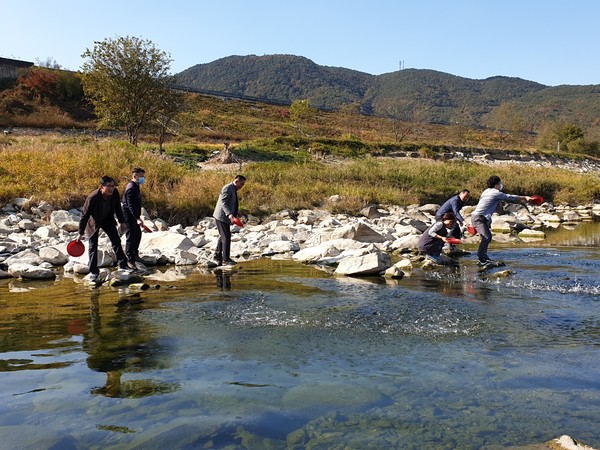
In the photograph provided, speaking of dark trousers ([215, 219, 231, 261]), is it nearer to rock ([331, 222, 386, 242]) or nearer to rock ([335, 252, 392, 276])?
rock ([335, 252, 392, 276])

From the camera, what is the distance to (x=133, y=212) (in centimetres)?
1061

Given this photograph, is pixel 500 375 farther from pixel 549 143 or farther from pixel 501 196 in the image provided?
pixel 549 143

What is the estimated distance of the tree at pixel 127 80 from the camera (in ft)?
106

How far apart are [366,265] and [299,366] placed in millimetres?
5107

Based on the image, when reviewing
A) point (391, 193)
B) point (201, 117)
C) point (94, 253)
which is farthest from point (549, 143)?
point (94, 253)

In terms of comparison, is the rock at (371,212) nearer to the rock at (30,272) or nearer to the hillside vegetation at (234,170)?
the hillside vegetation at (234,170)

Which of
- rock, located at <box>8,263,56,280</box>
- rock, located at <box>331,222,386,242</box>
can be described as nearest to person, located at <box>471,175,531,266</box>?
rock, located at <box>331,222,386,242</box>

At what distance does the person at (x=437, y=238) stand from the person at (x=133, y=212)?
5.82 m

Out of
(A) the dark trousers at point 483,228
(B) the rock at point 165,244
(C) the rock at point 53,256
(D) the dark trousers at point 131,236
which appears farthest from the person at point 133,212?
(A) the dark trousers at point 483,228

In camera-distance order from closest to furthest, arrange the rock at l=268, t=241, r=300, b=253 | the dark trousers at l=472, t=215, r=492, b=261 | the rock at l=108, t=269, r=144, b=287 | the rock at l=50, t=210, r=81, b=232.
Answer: the rock at l=108, t=269, r=144, b=287 → the dark trousers at l=472, t=215, r=492, b=261 → the rock at l=268, t=241, r=300, b=253 → the rock at l=50, t=210, r=81, b=232

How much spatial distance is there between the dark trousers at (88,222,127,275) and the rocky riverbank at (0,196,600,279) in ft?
1.14

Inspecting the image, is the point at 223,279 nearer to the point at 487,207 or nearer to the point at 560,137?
the point at 487,207

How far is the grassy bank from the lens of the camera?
17.2 m

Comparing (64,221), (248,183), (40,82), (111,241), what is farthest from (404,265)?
(40,82)
